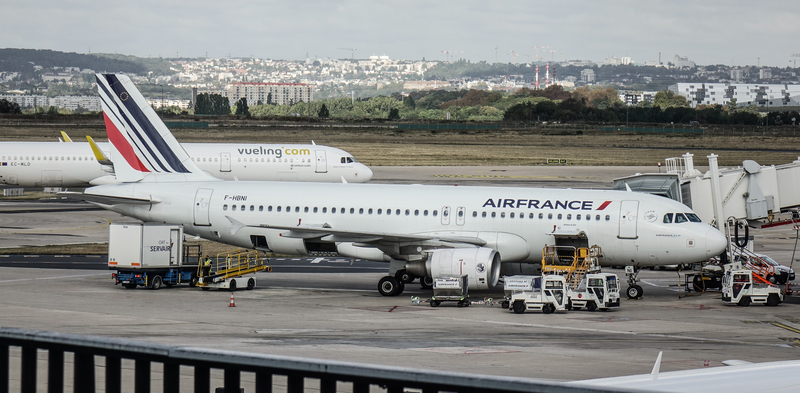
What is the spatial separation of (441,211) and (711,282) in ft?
39.8

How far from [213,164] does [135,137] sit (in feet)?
91.2

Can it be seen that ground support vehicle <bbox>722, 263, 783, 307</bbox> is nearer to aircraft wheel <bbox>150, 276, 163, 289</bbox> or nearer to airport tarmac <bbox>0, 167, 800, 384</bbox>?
airport tarmac <bbox>0, 167, 800, 384</bbox>

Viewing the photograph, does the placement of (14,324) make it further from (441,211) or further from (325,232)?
(441,211)

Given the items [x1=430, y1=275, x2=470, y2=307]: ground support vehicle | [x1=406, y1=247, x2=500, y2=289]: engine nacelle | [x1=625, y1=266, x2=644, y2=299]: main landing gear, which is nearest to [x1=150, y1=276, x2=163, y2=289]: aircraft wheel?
[x1=406, y1=247, x2=500, y2=289]: engine nacelle

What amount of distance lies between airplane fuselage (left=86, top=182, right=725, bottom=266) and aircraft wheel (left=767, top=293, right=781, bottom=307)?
244 cm

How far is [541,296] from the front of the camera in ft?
97.0

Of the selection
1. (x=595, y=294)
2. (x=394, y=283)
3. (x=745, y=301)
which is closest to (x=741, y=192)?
(x=745, y=301)

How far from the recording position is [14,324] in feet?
81.0

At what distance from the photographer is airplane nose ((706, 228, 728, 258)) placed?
105 ft

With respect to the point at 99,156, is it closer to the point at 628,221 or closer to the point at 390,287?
the point at 390,287

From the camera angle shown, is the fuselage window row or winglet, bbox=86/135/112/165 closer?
the fuselage window row

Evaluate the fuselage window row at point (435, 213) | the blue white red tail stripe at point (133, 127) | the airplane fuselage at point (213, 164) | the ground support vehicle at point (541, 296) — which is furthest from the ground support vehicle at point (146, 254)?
the airplane fuselage at point (213, 164)

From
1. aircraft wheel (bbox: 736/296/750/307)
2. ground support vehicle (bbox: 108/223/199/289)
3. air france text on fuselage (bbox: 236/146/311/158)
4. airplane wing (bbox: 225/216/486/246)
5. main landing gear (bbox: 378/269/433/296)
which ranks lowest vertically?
aircraft wheel (bbox: 736/296/750/307)

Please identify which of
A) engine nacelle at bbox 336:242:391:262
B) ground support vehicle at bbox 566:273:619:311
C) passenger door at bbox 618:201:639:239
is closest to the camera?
ground support vehicle at bbox 566:273:619:311
